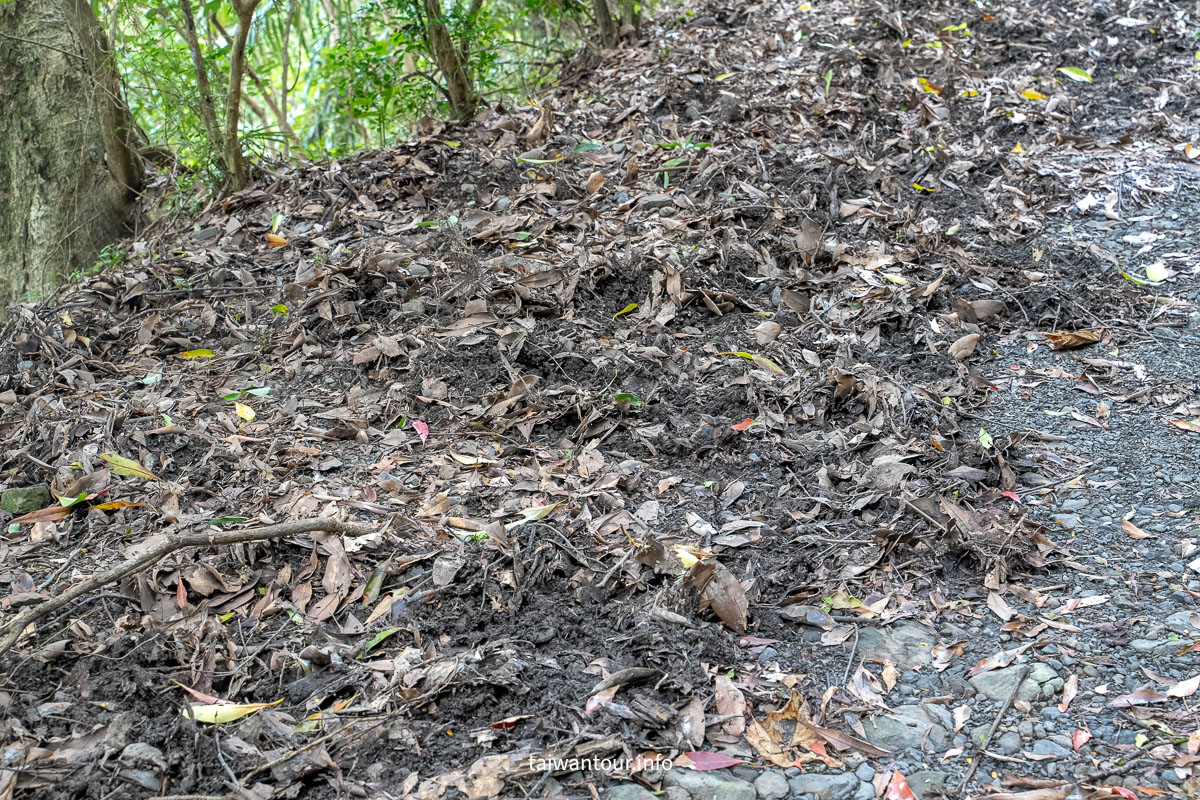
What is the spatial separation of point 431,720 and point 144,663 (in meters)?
0.75

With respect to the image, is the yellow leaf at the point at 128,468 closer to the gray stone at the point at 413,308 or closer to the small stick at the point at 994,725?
the gray stone at the point at 413,308

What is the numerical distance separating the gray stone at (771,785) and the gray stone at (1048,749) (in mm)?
562

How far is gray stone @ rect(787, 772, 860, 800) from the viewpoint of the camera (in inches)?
71.9

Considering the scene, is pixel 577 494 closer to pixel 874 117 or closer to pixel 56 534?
pixel 56 534

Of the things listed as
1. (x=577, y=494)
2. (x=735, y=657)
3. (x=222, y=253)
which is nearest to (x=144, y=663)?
(x=577, y=494)

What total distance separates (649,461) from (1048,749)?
1.47m

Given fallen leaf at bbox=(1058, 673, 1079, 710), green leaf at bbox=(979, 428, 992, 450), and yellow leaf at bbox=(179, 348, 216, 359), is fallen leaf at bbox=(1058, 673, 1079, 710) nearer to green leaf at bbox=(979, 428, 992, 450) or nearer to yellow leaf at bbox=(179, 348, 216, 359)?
green leaf at bbox=(979, 428, 992, 450)

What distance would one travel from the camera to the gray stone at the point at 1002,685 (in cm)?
205

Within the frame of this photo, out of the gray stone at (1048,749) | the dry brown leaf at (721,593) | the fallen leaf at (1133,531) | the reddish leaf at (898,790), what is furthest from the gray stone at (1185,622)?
the dry brown leaf at (721,593)

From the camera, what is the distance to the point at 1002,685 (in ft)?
6.81

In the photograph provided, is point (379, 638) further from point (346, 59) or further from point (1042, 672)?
point (346, 59)

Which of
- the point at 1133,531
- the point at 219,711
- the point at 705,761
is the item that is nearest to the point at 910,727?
the point at 705,761

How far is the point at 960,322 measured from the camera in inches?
143

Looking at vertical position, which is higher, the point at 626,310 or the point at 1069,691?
the point at 626,310
